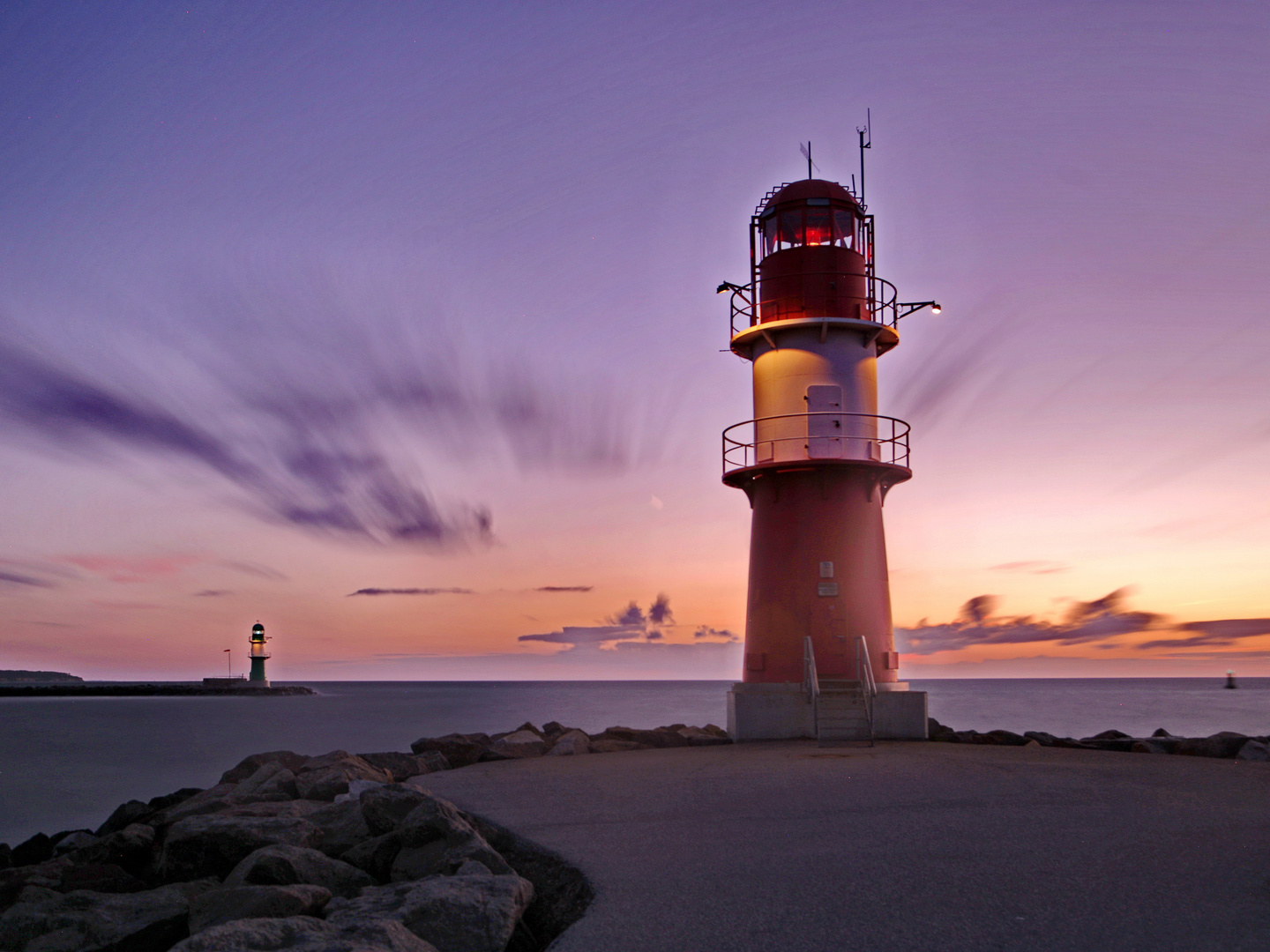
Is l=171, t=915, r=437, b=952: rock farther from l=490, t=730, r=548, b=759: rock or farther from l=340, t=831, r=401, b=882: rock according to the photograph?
l=490, t=730, r=548, b=759: rock

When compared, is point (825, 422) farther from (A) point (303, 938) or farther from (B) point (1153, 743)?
A: (A) point (303, 938)

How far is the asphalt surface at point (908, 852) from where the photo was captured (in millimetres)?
4668

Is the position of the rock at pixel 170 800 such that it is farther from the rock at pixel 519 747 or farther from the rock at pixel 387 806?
the rock at pixel 387 806

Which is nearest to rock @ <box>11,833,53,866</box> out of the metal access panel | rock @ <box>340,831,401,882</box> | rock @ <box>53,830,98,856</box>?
rock @ <box>53,830,98,856</box>

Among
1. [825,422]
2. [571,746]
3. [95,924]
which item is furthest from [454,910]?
[825,422]

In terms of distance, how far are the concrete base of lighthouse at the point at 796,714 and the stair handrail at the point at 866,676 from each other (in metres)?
0.16

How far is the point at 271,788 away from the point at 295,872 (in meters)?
5.04

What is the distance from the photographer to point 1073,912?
4.86 metres

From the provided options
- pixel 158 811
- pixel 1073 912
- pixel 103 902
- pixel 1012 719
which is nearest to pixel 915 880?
pixel 1073 912

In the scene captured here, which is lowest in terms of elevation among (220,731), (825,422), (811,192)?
(220,731)

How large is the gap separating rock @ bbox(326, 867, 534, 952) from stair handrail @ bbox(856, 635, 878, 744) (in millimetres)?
8054

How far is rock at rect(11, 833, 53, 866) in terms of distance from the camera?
39.1 ft

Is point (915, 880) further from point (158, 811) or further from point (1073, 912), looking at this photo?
point (158, 811)

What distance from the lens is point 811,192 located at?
50.8 feet
